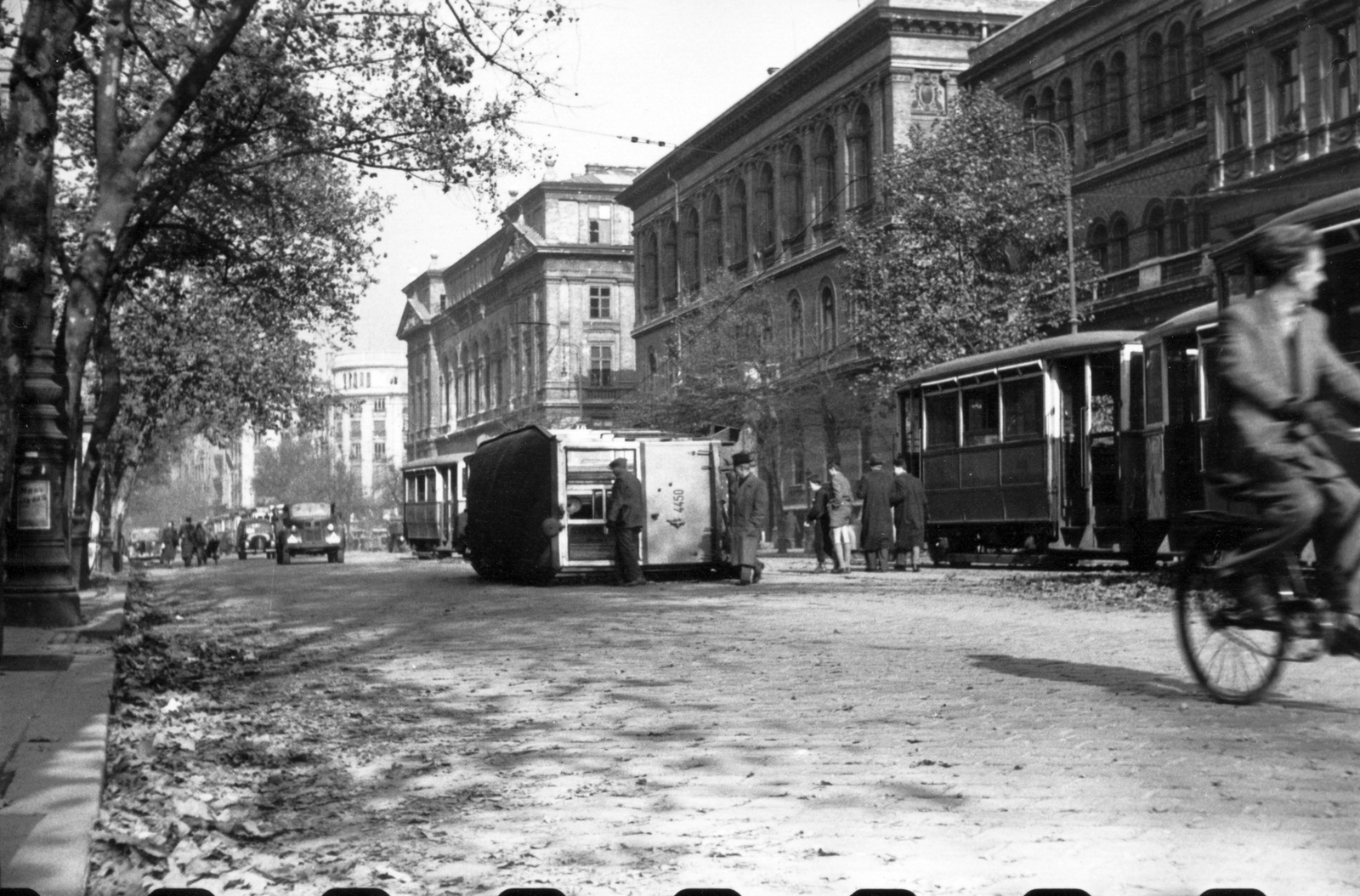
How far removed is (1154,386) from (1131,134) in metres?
26.9

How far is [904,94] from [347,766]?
169ft

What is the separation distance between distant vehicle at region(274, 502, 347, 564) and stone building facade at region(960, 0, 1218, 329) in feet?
83.1

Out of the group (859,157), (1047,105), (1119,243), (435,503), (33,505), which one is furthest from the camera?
(859,157)

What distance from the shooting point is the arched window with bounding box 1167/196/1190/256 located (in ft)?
141

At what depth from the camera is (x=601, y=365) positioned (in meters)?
102

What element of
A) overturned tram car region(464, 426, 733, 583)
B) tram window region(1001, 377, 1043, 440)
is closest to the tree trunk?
overturned tram car region(464, 426, 733, 583)

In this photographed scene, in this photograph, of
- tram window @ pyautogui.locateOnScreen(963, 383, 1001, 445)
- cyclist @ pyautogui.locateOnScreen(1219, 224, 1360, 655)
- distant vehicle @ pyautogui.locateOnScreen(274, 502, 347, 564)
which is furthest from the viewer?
distant vehicle @ pyautogui.locateOnScreen(274, 502, 347, 564)

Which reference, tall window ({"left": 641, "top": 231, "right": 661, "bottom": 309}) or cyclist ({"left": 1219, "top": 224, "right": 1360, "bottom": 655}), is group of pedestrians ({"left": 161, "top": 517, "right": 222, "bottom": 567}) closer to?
tall window ({"left": 641, "top": 231, "right": 661, "bottom": 309})

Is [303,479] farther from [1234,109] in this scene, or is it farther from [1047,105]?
[1234,109]

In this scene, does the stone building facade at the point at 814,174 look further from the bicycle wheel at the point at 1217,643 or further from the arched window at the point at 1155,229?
the bicycle wheel at the point at 1217,643

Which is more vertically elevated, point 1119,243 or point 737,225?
point 737,225

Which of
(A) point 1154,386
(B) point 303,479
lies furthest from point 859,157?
(B) point 303,479

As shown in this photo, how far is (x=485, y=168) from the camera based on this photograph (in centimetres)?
2311

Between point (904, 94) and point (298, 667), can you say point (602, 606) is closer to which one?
point (298, 667)
